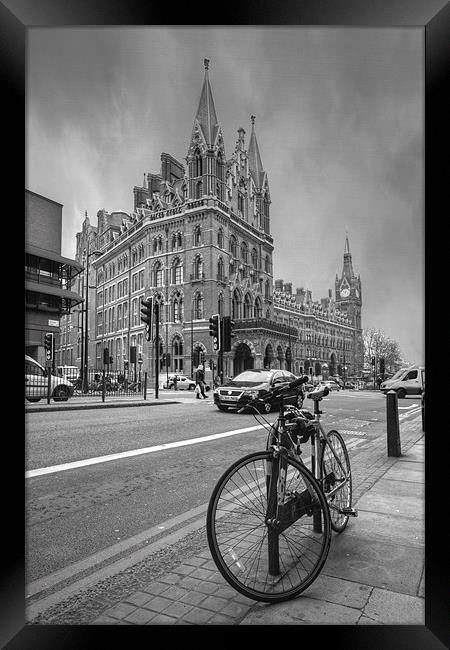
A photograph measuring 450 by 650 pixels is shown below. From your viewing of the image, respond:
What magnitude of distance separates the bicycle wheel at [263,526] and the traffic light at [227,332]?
1.93 meters

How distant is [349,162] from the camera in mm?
3178

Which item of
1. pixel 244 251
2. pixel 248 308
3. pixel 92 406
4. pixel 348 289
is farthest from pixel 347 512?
pixel 92 406

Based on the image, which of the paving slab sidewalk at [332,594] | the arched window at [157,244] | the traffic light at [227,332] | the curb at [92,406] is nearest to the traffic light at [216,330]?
the traffic light at [227,332]

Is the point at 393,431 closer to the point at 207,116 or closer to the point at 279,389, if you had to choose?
the point at 279,389

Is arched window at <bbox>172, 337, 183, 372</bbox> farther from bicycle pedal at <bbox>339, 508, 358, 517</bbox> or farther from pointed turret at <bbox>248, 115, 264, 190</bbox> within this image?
bicycle pedal at <bbox>339, 508, 358, 517</bbox>

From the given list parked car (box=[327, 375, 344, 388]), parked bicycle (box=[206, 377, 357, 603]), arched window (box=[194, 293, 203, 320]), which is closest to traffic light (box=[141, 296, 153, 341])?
arched window (box=[194, 293, 203, 320])

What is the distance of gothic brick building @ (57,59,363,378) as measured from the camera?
3.42m

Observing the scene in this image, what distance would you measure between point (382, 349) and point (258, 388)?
117 cm

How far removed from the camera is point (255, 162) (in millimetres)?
3385

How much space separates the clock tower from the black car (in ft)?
2.27

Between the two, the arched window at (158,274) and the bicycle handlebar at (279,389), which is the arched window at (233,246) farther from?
the bicycle handlebar at (279,389)

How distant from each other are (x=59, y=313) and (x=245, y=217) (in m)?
1.70
